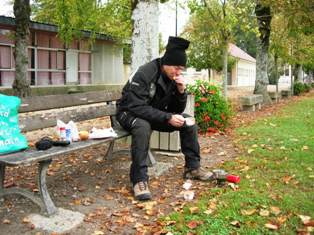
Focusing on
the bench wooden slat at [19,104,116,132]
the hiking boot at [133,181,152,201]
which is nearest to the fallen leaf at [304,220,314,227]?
the hiking boot at [133,181,152,201]

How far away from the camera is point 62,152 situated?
4.00 m

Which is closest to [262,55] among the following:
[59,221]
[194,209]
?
[194,209]

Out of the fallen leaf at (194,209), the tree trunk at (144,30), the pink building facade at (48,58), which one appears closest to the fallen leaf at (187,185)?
the fallen leaf at (194,209)

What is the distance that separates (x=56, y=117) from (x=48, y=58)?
20.3 m

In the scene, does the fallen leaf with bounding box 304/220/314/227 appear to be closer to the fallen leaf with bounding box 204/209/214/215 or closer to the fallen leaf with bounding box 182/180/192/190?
the fallen leaf with bounding box 204/209/214/215

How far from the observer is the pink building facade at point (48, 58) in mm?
21672

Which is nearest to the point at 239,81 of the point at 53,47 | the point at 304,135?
the point at 53,47

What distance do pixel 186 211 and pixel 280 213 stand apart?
0.87 m

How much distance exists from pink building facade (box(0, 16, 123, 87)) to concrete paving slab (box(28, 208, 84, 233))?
1763 centimetres

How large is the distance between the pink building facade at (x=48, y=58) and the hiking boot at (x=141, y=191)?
17.4 meters

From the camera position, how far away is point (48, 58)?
80.3ft

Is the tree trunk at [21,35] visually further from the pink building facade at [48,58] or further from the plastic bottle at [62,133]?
the plastic bottle at [62,133]

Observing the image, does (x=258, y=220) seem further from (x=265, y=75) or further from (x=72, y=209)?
(x=265, y=75)

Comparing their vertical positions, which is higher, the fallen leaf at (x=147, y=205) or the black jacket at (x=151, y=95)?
the black jacket at (x=151, y=95)
